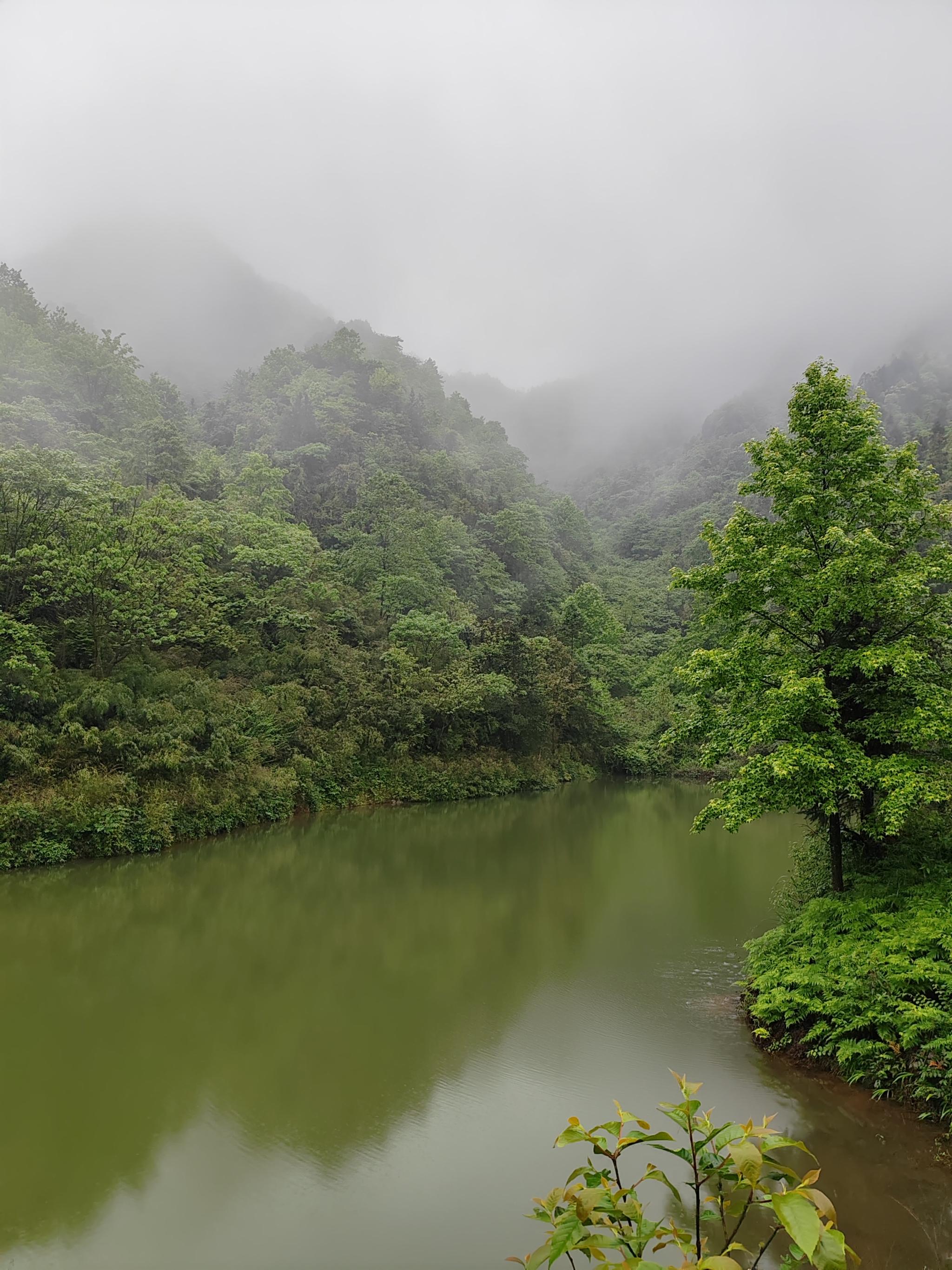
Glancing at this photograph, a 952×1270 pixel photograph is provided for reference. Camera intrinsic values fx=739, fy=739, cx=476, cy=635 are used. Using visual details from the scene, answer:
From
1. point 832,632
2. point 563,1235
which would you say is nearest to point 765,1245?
point 563,1235

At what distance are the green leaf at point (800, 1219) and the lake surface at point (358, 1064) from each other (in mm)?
3428

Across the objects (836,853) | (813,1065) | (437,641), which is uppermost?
(437,641)

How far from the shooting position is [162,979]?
347 inches

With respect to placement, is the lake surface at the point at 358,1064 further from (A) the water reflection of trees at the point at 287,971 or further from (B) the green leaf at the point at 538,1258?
(B) the green leaf at the point at 538,1258

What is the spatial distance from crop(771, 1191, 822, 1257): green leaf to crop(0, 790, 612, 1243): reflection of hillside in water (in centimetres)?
478

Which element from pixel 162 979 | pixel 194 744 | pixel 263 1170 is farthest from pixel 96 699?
pixel 263 1170

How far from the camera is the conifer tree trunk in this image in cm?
759

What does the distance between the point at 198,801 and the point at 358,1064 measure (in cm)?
1118

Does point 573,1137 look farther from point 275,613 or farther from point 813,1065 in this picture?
point 275,613

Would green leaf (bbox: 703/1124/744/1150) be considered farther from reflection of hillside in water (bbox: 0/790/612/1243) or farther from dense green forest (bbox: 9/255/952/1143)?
reflection of hillside in water (bbox: 0/790/612/1243)

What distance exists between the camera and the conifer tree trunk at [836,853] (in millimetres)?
7586

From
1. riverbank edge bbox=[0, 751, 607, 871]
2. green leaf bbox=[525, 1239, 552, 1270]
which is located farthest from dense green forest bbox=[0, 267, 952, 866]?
green leaf bbox=[525, 1239, 552, 1270]

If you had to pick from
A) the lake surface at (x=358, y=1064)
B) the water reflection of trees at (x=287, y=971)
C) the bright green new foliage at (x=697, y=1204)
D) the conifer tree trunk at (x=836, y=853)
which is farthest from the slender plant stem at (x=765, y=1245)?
the conifer tree trunk at (x=836, y=853)

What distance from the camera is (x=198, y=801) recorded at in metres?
16.6
